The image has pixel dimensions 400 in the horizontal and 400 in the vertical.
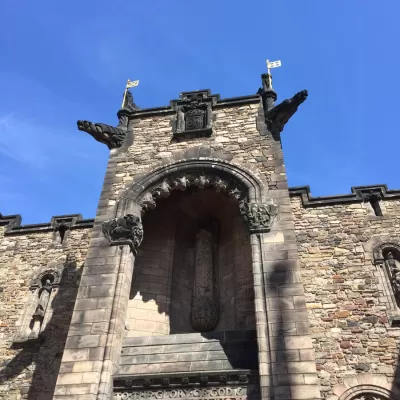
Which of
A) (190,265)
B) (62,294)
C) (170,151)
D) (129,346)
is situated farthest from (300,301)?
(62,294)

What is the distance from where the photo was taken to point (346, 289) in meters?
9.30

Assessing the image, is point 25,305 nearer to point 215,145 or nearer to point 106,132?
point 106,132

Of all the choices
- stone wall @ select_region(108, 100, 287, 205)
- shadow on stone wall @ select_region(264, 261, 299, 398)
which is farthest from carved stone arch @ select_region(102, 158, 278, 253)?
shadow on stone wall @ select_region(264, 261, 299, 398)

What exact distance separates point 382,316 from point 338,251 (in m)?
1.76

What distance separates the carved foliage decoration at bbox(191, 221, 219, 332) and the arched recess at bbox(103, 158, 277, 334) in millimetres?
24

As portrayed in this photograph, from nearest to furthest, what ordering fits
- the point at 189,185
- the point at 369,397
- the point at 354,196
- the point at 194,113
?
the point at 369,397 < the point at 189,185 < the point at 354,196 < the point at 194,113

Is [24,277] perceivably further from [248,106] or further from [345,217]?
[345,217]

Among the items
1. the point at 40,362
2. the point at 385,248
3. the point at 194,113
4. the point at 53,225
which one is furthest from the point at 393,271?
the point at 53,225

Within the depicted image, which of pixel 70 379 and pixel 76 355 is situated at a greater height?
pixel 76 355

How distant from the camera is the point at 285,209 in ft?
27.8

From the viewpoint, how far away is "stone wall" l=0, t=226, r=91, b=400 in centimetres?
977

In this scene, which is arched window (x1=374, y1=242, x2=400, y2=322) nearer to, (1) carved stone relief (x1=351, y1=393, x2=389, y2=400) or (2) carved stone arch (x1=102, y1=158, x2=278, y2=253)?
(1) carved stone relief (x1=351, y1=393, x2=389, y2=400)

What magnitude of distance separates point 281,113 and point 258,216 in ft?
10.4

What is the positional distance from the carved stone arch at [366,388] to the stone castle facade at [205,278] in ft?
0.08
